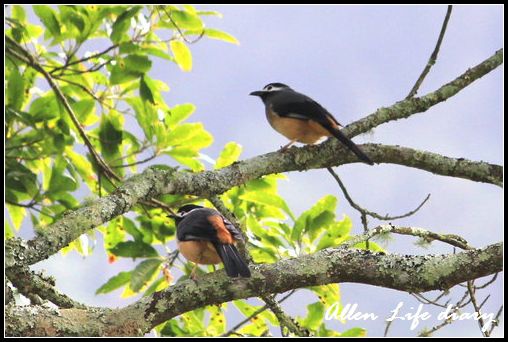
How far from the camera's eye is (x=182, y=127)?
245 inches

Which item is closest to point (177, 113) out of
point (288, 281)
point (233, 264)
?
point (233, 264)

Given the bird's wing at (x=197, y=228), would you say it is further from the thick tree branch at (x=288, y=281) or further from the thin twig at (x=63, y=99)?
the thin twig at (x=63, y=99)

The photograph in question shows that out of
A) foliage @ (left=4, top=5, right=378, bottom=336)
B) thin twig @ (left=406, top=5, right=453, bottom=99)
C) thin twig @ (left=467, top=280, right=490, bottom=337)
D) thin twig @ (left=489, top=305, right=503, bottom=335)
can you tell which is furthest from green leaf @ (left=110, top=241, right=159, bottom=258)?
thin twig @ (left=489, top=305, right=503, bottom=335)

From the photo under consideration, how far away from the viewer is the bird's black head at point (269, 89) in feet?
21.6

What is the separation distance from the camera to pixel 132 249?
5828 millimetres

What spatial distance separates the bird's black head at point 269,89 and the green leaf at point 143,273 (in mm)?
1838

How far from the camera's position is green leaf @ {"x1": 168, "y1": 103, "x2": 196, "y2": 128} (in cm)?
627

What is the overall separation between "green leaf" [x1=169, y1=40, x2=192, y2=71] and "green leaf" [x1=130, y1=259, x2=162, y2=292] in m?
2.14

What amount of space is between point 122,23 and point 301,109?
1751mm

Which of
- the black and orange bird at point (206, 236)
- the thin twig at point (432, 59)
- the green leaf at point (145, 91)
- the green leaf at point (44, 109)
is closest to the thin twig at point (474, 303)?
the thin twig at point (432, 59)

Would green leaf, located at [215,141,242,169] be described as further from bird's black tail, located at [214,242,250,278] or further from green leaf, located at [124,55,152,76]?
bird's black tail, located at [214,242,250,278]

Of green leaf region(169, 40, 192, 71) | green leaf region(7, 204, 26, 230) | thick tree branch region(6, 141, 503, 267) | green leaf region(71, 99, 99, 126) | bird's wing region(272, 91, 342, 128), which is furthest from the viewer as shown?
green leaf region(169, 40, 192, 71)

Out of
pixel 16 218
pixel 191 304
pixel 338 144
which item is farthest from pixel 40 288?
pixel 16 218

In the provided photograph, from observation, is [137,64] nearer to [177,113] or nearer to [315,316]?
[177,113]
